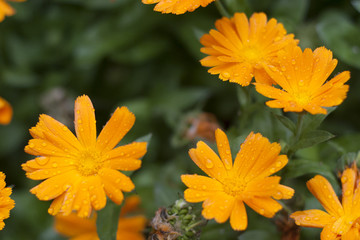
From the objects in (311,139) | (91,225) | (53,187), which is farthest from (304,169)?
(91,225)

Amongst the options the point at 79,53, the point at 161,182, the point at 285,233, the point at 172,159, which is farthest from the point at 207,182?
the point at 79,53

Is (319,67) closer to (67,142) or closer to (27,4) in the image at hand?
(67,142)

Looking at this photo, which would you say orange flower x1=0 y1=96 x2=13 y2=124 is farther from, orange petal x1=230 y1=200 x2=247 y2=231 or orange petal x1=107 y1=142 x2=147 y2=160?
orange petal x1=230 y1=200 x2=247 y2=231

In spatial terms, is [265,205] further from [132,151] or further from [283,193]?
[132,151]

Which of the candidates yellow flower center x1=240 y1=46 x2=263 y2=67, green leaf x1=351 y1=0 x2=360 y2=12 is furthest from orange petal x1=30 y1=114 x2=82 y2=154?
green leaf x1=351 y1=0 x2=360 y2=12

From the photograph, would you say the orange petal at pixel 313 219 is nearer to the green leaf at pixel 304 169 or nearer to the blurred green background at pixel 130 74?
the green leaf at pixel 304 169

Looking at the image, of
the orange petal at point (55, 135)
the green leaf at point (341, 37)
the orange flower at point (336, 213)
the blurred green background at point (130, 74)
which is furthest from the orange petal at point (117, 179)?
the green leaf at point (341, 37)
